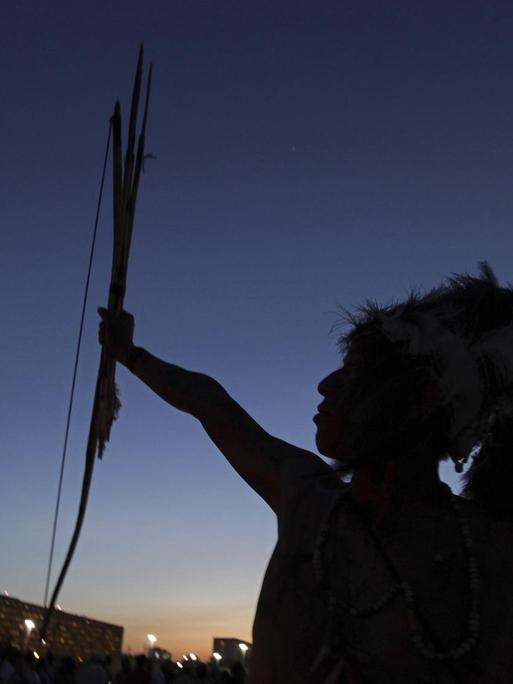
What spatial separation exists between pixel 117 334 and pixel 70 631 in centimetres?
3264

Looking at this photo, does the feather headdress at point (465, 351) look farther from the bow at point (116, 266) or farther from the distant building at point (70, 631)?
the distant building at point (70, 631)

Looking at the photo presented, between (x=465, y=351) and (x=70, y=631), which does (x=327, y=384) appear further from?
(x=70, y=631)

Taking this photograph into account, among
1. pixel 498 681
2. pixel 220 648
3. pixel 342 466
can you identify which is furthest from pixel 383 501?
pixel 220 648

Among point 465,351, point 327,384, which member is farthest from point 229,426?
point 465,351

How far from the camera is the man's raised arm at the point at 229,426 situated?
4.52ft

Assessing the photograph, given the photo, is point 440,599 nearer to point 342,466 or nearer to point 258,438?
point 342,466

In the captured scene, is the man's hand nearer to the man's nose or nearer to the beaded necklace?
the man's nose

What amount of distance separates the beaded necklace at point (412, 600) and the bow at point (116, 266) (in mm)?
772

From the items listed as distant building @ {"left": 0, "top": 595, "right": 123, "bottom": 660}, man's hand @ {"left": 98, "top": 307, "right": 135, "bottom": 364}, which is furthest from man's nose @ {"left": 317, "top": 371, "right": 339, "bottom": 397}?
distant building @ {"left": 0, "top": 595, "right": 123, "bottom": 660}

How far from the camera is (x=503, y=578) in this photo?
1231 millimetres

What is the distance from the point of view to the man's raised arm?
138 centimetres

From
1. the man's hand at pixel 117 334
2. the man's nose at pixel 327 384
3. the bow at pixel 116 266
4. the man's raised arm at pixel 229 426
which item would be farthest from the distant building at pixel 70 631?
the man's nose at pixel 327 384

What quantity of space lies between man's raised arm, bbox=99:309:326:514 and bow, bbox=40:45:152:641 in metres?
0.27

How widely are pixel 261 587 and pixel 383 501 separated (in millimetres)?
231
